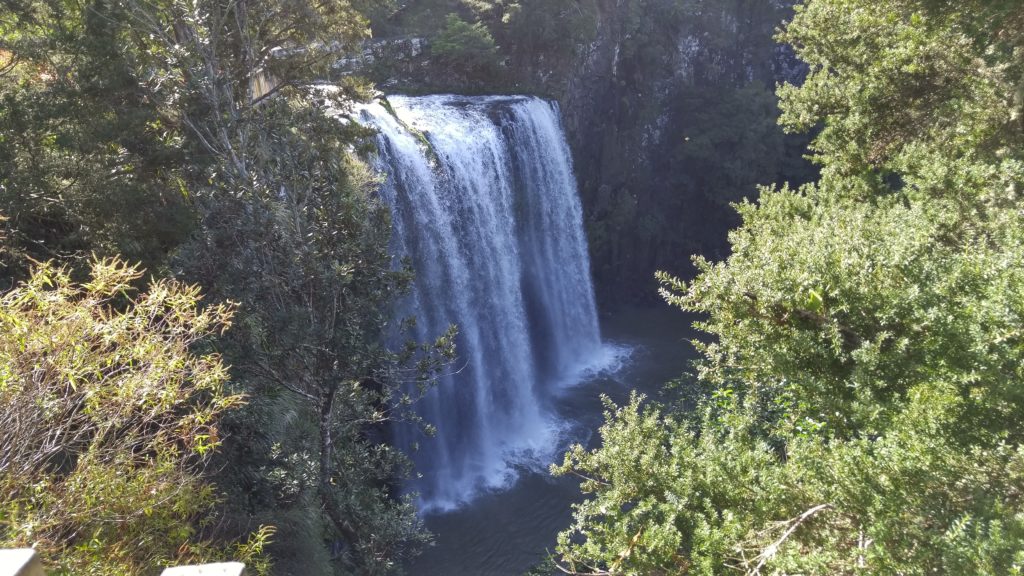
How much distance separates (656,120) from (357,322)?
24016 millimetres

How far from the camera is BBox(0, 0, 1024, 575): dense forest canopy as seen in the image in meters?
4.45

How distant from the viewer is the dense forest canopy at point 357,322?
445 centimetres

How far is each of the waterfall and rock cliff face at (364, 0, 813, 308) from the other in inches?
162

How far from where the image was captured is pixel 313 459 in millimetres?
8461

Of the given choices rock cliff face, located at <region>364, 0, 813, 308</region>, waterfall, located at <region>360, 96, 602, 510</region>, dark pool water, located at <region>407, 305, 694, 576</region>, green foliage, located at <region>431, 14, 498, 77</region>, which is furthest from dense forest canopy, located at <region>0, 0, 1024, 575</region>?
rock cliff face, located at <region>364, 0, 813, 308</region>

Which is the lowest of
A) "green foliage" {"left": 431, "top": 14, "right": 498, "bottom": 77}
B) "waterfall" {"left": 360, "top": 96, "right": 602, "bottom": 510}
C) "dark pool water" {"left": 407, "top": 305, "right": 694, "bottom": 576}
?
"dark pool water" {"left": 407, "top": 305, "right": 694, "bottom": 576}

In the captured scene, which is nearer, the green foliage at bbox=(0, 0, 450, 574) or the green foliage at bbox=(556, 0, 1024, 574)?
the green foliage at bbox=(556, 0, 1024, 574)

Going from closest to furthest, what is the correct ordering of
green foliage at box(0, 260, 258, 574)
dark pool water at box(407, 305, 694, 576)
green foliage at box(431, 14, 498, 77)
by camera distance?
green foliage at box(0, 260, 258, 574), dark pool water at box(407, 305, 694, 576), green foliage at box(431, 14, 498, 77)

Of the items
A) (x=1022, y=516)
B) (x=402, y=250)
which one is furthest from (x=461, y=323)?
(x=1022, y=516)

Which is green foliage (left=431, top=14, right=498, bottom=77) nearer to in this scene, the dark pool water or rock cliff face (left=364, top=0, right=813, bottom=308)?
rock cliff face (left=364, top=0, right=813, bottom=308)

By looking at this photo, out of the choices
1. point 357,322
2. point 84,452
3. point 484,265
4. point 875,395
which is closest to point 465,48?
point 484,265

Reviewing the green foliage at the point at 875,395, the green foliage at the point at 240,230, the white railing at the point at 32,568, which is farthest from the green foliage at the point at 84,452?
the green foliage at the point at 875,395

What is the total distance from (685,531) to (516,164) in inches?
602

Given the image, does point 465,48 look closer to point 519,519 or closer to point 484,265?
point 484,265
